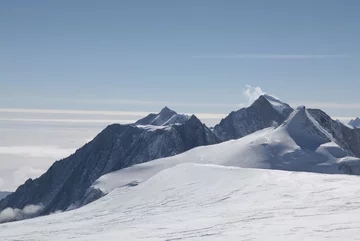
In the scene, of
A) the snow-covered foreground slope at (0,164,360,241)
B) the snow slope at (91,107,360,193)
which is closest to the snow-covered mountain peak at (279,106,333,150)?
the snow slope at (91,107,360,193)

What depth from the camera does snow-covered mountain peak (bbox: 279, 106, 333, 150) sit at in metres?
172

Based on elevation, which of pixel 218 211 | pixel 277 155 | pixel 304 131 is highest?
pixel 304 131

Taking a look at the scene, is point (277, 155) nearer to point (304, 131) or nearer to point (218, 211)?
point (304, 131)

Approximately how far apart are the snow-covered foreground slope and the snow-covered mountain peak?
9189cm

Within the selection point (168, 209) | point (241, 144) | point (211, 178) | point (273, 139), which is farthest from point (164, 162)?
point (168, 209)

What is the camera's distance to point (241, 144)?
173375 millimetres

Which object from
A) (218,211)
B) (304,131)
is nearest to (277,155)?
(304,131)

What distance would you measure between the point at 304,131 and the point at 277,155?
24994 millimetres

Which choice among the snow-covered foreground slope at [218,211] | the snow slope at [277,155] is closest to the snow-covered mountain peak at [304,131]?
the snow slope at [277,155]

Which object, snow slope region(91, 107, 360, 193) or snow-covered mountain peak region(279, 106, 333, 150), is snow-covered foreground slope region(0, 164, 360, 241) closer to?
snow slope region(91, 107, 360, 193)

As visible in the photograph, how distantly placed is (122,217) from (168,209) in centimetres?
589

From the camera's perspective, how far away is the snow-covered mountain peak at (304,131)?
171625mm

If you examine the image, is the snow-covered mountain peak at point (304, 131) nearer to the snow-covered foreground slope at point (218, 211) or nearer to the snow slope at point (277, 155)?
the snow slope at point (277, 155)

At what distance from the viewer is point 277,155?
6255 inches
